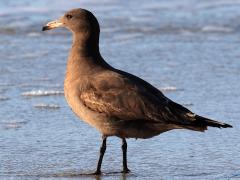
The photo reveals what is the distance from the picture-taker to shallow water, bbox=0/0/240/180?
6.11m

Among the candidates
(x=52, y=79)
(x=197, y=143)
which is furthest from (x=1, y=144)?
(x=52, y=79)

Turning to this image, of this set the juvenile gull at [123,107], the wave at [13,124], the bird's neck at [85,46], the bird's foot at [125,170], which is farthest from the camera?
the wave at [13,124]

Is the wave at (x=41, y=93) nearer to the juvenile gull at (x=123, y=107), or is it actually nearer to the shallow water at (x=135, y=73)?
the shallow water at (x=135, y=73)

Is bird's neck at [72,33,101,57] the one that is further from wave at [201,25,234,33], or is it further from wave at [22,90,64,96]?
wave at [201,25,234,33]

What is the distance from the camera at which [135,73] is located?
9156mm

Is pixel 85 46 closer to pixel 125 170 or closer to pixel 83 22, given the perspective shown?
pixel 83 22

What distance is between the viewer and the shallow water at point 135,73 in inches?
241

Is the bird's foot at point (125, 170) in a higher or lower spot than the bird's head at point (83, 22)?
lower

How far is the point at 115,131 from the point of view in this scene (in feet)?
19.5

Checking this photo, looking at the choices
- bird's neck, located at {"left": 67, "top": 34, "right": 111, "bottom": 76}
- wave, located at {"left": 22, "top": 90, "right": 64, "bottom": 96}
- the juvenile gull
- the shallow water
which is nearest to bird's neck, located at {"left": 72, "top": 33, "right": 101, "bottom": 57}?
bird's neck, located at {"left": 67, "top": 34, "right": 111, "bottom": 76}

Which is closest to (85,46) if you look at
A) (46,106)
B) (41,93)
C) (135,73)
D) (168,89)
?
(46,106)

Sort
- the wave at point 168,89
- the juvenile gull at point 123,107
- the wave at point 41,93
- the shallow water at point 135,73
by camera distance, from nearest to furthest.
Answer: the juvenile gull at point 123,107
the shallow water at point 135,73
the wave at point 41,93
the wave at point 168,89

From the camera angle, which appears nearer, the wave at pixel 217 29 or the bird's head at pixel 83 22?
the bird's head at pixel 83 22

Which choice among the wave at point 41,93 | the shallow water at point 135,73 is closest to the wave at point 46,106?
the shallow water at point 135,73
